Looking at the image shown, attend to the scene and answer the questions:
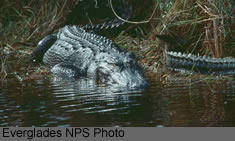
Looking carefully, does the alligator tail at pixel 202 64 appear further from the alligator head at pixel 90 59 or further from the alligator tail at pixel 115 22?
the alligator tail at pixel 115 22

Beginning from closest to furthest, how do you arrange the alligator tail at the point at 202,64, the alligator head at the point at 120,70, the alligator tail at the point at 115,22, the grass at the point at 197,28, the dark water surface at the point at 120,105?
the dark water surface at the point at 120,105, the alligator head at the point at 120,70, the alligator tail at the point at 202,64, the grass at the point at 197,28, the alligator tail at the point at 115,22

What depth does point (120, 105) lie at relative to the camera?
3504 mm

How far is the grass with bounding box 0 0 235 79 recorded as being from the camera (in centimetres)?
541

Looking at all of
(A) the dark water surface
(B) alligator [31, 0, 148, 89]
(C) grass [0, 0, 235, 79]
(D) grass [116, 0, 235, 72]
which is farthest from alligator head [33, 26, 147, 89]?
(D) grass [116, 0, 235, 72]

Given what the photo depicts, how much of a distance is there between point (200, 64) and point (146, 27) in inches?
97.6

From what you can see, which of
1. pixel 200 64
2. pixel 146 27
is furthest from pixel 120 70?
pixel 146 27

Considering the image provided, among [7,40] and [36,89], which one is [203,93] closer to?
[36,89]

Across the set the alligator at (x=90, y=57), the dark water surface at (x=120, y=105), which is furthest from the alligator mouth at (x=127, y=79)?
the dark water surface at (x=120, y=105)

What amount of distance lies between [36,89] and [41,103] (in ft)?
2.87

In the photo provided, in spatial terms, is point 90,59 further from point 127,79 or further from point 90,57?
point 127,79

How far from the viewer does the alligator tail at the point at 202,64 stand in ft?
16.0

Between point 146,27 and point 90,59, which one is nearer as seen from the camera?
point 90,59

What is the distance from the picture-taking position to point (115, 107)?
135 inches

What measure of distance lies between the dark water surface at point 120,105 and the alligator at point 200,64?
0.46m
